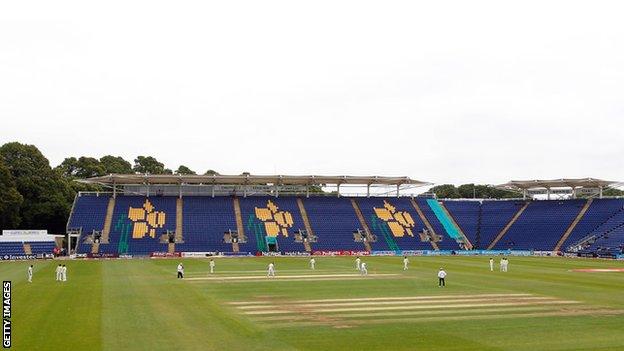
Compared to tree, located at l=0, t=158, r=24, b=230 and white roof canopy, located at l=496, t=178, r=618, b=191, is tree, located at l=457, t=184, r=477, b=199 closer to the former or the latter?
white roof canopy, located at l=496, t=178, r=618, b=191

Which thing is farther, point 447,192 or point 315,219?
point 447,192

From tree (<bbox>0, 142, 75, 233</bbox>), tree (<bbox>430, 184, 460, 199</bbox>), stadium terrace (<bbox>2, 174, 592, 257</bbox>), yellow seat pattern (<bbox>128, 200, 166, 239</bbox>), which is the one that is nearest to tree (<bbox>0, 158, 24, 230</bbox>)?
tree (<bbox>0, 142, 75, 233</bbox>)

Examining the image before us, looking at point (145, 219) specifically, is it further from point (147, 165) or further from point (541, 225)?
point (147, 165)

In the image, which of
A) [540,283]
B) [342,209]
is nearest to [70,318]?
[540,283]

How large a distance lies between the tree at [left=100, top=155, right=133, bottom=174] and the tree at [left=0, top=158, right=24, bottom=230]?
37.5m

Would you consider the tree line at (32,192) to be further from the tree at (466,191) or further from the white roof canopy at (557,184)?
the tree at (466,191)

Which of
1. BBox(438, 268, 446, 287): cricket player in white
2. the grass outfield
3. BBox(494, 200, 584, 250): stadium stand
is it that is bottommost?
the grass outfield

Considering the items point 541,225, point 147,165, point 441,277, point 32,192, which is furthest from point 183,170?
point 441,277

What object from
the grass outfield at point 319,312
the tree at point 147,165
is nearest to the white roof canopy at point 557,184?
the grass outfield at point 319,312

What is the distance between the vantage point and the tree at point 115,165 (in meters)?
125

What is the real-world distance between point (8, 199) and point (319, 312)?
67027mm

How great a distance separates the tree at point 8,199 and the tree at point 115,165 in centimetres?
3748

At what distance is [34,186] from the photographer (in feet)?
292

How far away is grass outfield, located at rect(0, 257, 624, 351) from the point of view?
Result: 68.1 ft
